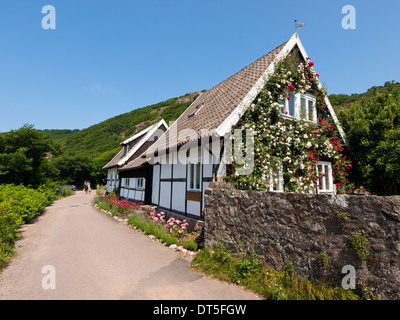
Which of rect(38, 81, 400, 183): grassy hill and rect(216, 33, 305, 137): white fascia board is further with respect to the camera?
rect(38, 81, 400, 183): grassy hill

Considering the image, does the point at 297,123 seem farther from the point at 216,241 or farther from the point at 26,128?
the point at 26,128

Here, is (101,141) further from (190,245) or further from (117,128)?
(190,245)

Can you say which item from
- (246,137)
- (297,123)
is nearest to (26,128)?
(246,137)

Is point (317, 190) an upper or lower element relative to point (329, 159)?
lower

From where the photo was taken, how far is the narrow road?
3.96m

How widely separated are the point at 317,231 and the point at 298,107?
19.6ft

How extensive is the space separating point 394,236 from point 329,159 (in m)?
6.39

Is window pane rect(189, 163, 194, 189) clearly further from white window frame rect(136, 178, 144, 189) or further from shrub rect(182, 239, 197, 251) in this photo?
white window frame rect(136, 178, 144, 189)

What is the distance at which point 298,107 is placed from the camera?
827 cm

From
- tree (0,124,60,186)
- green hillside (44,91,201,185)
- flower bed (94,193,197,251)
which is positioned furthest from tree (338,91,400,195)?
green hillside (44,91,201,185)

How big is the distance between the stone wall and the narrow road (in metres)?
1.09

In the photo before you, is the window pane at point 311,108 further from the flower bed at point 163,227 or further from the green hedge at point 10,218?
the green hedge at point 10,218

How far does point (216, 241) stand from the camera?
17.7ft

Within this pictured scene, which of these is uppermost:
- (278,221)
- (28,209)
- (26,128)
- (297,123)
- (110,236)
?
(26,128)
